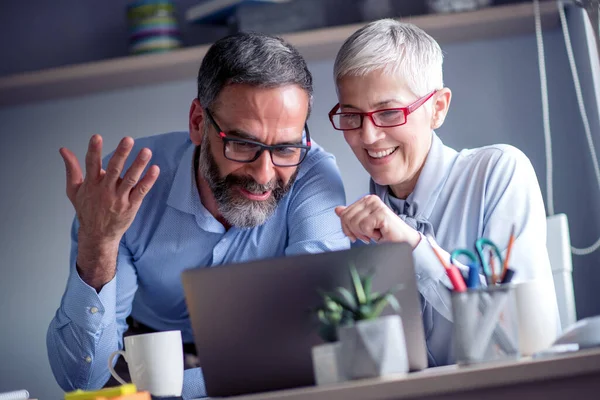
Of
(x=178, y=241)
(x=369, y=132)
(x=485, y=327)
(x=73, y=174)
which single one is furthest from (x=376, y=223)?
(x=178, y=241)

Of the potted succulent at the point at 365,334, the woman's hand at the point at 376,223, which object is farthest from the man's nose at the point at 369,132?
the potted succulent at the point at 365,334

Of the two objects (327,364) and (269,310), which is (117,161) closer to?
(269,310)

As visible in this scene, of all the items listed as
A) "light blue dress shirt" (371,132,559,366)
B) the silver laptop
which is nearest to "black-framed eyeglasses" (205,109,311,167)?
"light blue dress shirt" (371,132,559,366)

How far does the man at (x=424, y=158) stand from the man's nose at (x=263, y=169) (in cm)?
20

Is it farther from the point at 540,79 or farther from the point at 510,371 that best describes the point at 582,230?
the point at 510,371

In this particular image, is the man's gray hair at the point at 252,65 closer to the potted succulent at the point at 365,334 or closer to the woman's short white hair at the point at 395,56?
the woman's short white hair at the point at 395,56

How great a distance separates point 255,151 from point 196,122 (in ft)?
0.93

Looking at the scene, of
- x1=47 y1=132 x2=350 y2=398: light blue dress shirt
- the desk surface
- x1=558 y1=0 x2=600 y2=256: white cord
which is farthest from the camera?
x1=558 y1=0 x2=600 y2=256: white cord

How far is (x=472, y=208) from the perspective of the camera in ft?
5.91

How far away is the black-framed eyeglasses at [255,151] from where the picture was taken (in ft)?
5.93

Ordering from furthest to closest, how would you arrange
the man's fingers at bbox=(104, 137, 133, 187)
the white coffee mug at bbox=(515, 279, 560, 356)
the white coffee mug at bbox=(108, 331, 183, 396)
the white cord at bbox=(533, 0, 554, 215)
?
the white cord at bbox=(533, 0, 554, 215) → the man's fingers at bbox=(104, 137, 133, 187) → the white coffee mug at bbox=(108, 331, 183, 396) → the white coffee mug at bbox=(515, 279, 560, 356)

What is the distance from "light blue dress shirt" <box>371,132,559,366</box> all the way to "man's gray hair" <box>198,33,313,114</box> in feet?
1.21

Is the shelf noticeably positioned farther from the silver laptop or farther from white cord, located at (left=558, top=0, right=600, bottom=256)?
the silver laptop

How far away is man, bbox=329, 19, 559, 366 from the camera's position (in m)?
1.72
